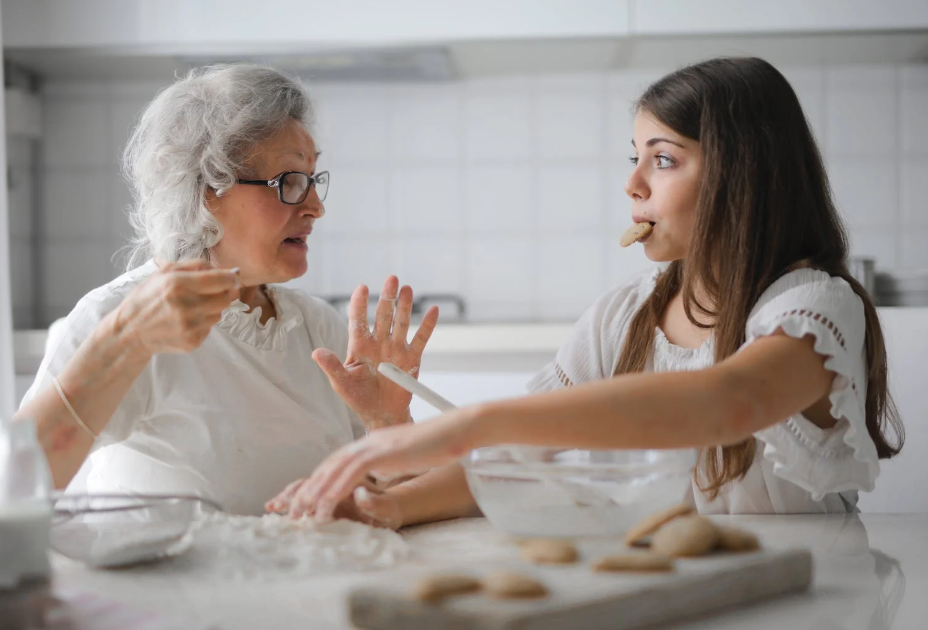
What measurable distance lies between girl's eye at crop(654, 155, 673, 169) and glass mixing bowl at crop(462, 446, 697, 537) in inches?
25.4

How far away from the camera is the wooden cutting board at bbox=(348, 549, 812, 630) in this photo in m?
0.62

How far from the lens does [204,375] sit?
1.46 metres

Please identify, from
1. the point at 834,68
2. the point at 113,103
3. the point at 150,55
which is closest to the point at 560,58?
the point at 834,68

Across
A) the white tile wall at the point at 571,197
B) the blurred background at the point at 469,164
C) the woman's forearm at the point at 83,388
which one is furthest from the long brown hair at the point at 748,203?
the white tile wall at the point at 571,197

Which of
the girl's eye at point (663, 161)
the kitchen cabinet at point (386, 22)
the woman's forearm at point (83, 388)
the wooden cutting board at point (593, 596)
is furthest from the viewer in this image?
the kitchen cabinet at point (386, 22)

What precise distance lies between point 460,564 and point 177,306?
52 cm

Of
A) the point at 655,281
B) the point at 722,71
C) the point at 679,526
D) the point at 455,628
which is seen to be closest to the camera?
the point at 455,628

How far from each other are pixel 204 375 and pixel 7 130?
222cm

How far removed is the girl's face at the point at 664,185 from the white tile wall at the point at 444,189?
1952 mm

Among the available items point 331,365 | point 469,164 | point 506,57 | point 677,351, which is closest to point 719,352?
point 677,351

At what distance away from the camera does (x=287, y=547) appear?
81cm

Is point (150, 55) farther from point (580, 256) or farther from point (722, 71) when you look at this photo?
point (722, 71)

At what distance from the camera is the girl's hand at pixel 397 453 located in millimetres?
820

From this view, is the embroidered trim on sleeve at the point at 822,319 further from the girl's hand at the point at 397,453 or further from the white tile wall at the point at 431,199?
the white tile wall at the point at 431,199
